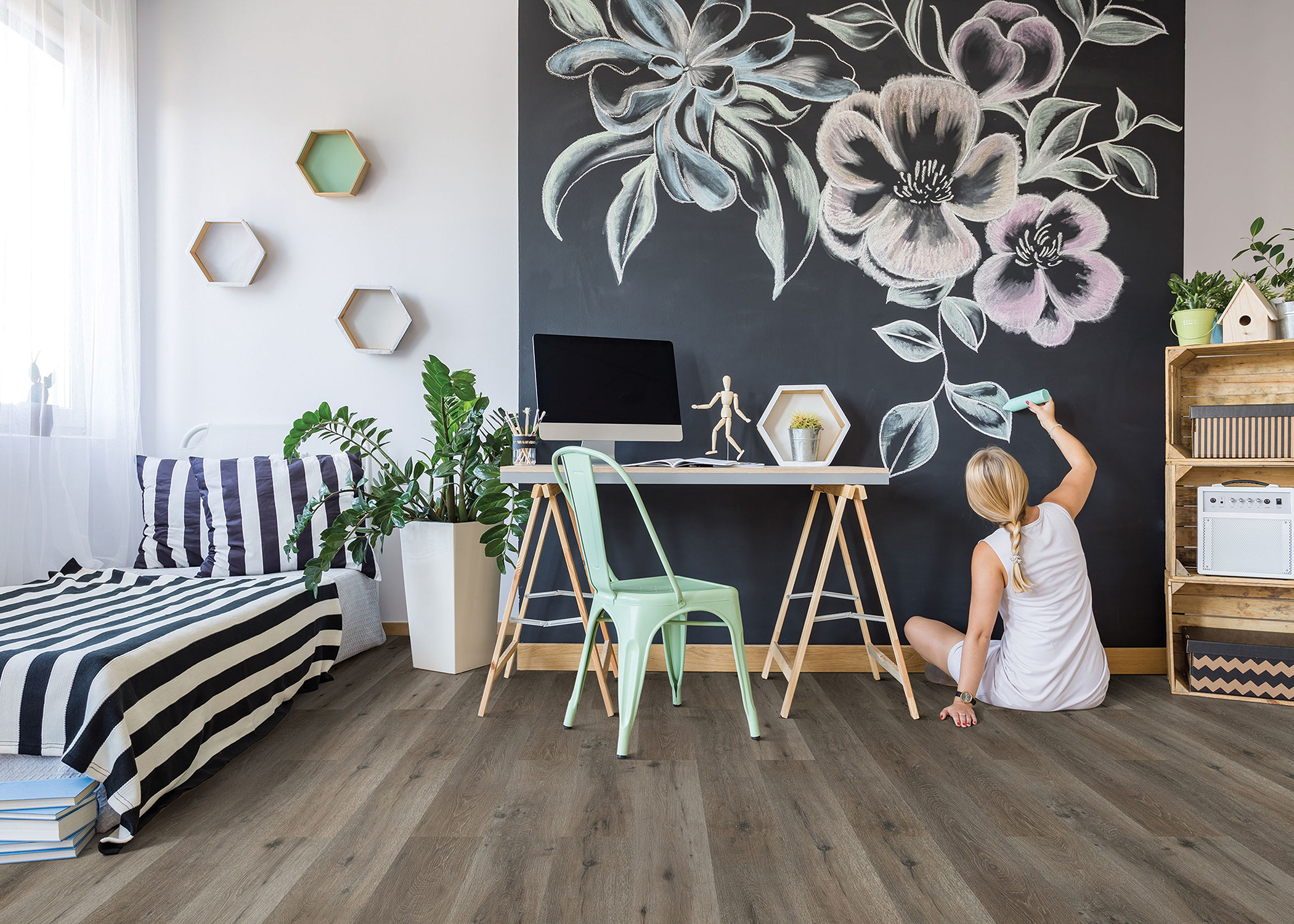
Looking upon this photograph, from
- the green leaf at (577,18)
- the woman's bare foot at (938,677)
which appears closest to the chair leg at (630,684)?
the woman's bare foot at (938,677)

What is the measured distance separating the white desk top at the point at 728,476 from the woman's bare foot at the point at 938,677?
88 centimetres

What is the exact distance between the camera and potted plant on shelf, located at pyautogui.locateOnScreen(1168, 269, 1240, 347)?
8.77 feet

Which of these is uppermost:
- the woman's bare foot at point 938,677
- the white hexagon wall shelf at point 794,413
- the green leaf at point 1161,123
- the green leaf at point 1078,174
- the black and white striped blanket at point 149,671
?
the green leaf at point 1161,123

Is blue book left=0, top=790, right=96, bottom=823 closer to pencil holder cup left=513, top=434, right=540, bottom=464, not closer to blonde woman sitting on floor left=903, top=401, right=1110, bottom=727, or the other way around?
pencil holder cup left=513, top=434, right=540, bottom=464

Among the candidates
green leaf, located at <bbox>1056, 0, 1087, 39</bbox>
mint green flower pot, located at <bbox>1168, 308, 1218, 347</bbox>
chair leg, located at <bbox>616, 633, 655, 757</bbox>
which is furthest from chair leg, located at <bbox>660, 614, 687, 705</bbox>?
green leaf, located at <bbox>1056, 0, 1087, 39</bbox>

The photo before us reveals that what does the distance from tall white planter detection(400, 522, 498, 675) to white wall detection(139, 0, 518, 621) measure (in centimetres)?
62

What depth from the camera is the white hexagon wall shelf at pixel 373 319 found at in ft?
11.1

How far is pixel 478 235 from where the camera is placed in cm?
338

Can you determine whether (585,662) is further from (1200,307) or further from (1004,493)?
(1200,307)

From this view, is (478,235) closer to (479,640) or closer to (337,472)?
(337,472)

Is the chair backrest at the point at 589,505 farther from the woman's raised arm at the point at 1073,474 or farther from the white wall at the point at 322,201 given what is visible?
the woman's raised arm at the point at 1073,474

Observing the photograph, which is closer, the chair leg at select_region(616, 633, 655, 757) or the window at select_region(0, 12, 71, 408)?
the chair leg at select_region(616, 633, 655, 757)

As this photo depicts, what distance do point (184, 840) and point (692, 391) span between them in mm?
2101

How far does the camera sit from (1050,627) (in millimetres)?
2398
